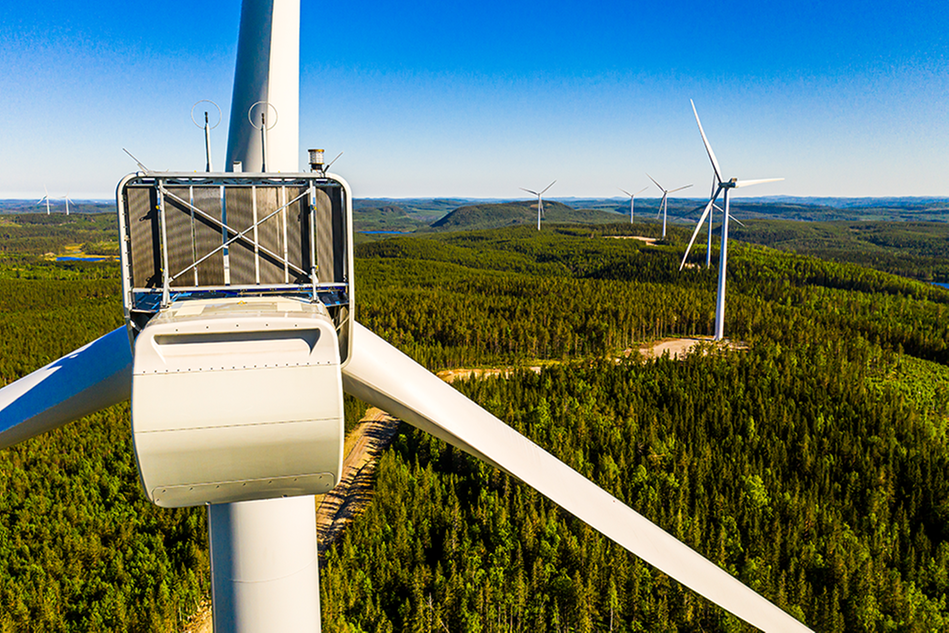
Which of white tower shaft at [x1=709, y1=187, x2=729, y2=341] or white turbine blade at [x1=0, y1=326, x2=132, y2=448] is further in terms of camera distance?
white tower shaft at [x1=709, y1=187, x2=729, y2=341]

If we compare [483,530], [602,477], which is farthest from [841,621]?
[483,530]

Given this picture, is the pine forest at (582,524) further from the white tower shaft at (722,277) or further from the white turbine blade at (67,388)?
the white turbine blade at (67,388)

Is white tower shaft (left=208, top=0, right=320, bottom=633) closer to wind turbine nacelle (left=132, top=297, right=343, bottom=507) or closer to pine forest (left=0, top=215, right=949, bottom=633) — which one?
wind turbine nacelle (left=132, top=297, right=343, bottom=507)

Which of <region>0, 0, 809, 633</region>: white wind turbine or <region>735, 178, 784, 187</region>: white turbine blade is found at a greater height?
<region>735, 178, 784, 187</region>: white turbine blade

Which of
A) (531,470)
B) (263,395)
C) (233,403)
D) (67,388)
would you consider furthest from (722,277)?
(233,403)

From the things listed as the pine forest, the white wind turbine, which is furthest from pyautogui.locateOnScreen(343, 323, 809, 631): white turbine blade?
the pine forest

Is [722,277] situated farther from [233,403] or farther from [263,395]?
[233,403]

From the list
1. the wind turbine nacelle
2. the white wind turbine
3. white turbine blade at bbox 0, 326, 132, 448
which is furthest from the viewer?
white turbine blade at bbox 0, 326, 132, 448
